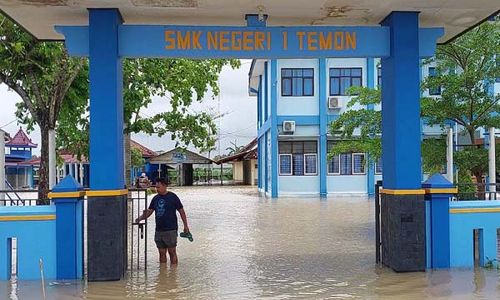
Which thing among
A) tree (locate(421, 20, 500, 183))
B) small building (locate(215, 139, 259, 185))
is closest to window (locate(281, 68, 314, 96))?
small building (locate(215, 139, 259, 185))

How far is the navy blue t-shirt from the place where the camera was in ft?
33.2

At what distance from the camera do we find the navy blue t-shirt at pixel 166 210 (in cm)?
1013

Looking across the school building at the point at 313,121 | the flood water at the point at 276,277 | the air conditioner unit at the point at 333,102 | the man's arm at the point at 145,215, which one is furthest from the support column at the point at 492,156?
the school building at the point at 313,121

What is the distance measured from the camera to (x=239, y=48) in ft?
30.1

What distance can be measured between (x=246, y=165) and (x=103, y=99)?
1855 inches

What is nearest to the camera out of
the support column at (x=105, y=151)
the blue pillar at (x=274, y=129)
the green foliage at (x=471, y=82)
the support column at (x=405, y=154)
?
the support column at (x=105, y=151)

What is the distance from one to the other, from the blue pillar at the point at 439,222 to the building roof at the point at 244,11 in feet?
9.02

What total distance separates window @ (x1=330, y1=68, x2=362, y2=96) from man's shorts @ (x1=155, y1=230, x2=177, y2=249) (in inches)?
907

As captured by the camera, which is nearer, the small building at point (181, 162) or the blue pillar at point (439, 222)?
the blue pillar at point (439, 222)

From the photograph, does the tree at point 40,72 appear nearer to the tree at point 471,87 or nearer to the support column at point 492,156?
the tree at point 471,87

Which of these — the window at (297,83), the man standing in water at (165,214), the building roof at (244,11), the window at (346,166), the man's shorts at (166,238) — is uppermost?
the window at (297,83)

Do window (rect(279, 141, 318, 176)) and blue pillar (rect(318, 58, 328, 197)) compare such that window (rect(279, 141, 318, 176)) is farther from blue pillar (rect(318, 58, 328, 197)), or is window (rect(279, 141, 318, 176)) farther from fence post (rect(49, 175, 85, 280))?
fence post (rect(49, 175, 85, 280))

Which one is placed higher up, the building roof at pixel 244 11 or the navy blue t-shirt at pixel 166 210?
the building roof at pixel 244 11

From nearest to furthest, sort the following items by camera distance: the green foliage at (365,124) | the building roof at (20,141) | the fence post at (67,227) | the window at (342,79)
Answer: the fence post at (67,227) < the green foliage at (365,124) < the window at (342,79) < the building roof at (20,141)
